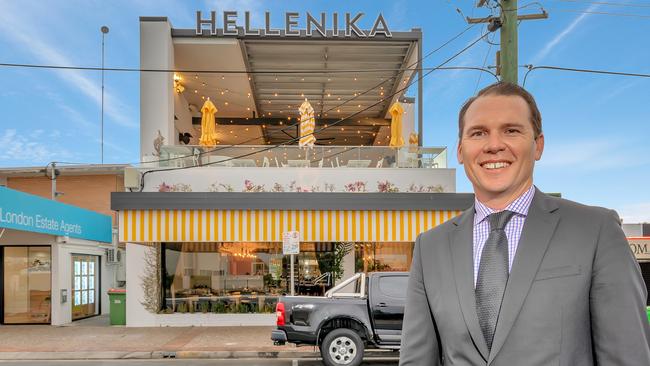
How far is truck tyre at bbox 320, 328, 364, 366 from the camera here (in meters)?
9.48

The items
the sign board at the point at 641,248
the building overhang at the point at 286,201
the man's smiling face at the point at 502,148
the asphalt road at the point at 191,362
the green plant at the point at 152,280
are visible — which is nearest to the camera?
the man's smiling face at the point at 502,148

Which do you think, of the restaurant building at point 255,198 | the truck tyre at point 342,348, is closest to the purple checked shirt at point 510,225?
the truck tyre at point 342,348

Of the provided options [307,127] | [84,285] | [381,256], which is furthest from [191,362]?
[84,285]

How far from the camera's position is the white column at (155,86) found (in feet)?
57.5

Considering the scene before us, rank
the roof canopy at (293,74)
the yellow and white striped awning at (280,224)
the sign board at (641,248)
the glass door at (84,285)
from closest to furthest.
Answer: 1. the yellow and white striped awning at (280,224)
2. the sign board at (641,248)
3. the glass door at (84,285)
4. the roof canopy at (293,74)

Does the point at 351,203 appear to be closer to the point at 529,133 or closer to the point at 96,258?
the point at 96,258

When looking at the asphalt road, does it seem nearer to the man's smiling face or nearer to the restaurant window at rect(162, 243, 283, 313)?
the restaurant window at rect(162, 243, 283, 313)

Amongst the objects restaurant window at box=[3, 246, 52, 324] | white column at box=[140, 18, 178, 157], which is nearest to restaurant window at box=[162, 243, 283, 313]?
white column at box=[140, 18, 178, 157]

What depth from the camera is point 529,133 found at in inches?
68.4

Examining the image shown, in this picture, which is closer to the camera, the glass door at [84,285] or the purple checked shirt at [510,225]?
the purple checked shirt at [510,225]

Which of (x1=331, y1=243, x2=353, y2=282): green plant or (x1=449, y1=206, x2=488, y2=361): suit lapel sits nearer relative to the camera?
(x1=449, y1=206, x2=488, y2=361): suit lapel

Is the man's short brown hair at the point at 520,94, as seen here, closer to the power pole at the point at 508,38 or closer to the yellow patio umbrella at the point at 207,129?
the power pole at the point at 508,38

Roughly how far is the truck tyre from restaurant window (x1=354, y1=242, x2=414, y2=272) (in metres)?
7.35

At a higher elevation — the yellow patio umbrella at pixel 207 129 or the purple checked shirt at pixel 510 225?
the yellow patio umbrella at pixel 207 129
